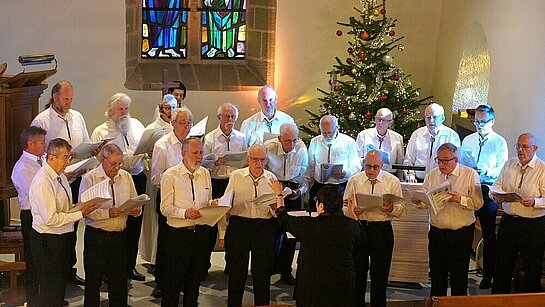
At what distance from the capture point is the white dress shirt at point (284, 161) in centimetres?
699

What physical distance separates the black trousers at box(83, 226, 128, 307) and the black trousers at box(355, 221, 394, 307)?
1845 mm

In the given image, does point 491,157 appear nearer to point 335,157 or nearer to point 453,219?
point 453,219

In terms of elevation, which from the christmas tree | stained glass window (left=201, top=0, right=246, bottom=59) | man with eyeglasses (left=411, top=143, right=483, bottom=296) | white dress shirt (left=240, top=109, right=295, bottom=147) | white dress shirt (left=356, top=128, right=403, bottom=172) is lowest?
man with eyeglasses (left=411, top=143, right=483, bottom=296)

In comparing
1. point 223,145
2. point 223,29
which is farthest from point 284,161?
point 223,29

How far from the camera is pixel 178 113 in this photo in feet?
21.8

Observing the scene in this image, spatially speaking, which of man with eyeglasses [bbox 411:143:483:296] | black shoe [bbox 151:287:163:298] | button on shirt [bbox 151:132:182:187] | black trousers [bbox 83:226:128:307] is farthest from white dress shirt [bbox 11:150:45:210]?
man with eyeglasses [bbox 411:143:483:296]

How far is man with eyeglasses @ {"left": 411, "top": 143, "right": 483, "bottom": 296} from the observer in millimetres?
6168

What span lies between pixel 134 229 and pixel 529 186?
3358 mm

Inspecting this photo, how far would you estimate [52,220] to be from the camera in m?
5.37

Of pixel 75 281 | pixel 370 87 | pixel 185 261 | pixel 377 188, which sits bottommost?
pixel 75 281

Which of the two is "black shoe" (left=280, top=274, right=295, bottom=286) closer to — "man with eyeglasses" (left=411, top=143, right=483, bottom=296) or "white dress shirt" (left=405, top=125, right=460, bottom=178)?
"man with eyeglasses" (left=411, top=143, right=483, bottom=296)

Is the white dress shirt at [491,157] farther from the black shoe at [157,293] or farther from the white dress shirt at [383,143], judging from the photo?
the black shoe at [157,293]

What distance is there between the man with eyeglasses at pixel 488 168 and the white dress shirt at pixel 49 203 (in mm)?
3653

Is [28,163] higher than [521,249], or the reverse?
[28,163]
